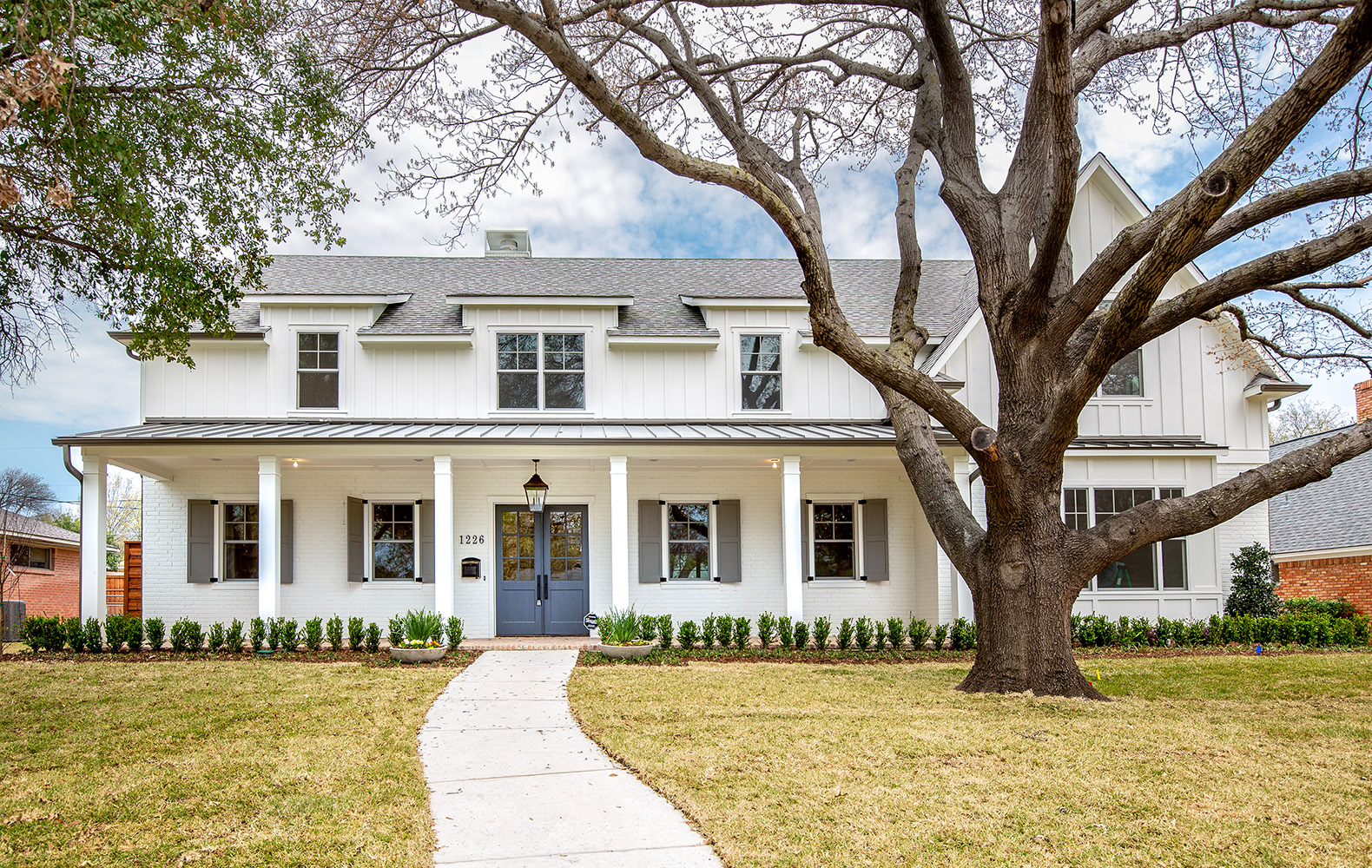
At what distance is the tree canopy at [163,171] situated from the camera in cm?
784

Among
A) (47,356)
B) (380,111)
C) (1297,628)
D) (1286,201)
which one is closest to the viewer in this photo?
(1286,201)

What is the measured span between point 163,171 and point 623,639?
7.33 meters

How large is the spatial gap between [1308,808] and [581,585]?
1110cm

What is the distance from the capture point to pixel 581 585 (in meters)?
14.9

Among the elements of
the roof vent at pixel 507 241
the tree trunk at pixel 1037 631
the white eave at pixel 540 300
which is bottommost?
the tree trunk at pixel 1037 631

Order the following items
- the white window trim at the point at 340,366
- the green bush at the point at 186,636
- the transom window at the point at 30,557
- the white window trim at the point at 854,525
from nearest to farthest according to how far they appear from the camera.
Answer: the green bush at the point at 186,636 < the white window trim at the point at 340,366 < the white window trim at the point at 854,525 < the transom window at the point at 30,557

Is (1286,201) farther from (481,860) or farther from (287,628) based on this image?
(287,628)

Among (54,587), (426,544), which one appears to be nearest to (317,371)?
(426,544)

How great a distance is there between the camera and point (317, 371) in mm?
15039

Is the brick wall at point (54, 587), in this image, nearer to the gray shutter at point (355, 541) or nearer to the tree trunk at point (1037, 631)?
the gray shutter at point (355, 541)

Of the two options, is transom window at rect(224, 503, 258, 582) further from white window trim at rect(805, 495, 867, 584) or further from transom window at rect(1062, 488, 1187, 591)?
transom window at rect(1062, 488, 1187, 591)

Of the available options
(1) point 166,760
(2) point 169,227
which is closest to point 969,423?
(1) point 166,760

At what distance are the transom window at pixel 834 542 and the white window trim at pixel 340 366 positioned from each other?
802cm

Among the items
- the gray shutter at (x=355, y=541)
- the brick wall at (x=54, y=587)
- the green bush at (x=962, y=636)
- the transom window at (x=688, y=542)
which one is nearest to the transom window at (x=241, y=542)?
the gray shutter at (x=355, y=541)
